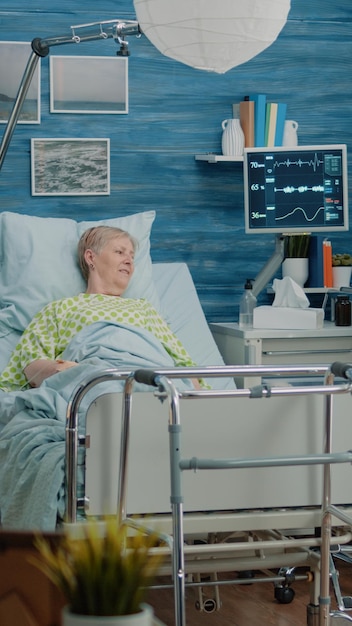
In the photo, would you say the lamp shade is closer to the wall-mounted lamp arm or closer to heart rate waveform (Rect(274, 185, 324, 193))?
the wall-mounted lamp arm

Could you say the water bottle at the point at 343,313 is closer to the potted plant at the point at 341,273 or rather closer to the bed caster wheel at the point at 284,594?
the potted plant at the point at 341,273

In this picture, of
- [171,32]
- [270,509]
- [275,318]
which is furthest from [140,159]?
[270,509]

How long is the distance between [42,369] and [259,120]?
161 cm

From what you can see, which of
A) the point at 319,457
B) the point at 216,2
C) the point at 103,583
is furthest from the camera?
the point at 216,2

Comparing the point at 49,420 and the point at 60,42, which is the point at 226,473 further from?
the point at 60,42

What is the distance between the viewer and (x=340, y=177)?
13.8ft

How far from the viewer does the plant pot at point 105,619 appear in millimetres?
939

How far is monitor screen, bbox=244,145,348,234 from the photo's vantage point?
417 centimetres

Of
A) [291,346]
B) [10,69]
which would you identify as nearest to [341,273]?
[291,346]

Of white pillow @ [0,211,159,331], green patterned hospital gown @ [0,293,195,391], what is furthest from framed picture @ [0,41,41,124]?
green patterned hospital gown @ [0,293,195,391]

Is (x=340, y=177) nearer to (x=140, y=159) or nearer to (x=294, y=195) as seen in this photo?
(x=294, y=195)

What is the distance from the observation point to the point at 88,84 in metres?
4.30

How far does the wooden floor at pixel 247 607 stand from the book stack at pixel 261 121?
1.80 m

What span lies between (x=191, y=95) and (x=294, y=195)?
641mm
